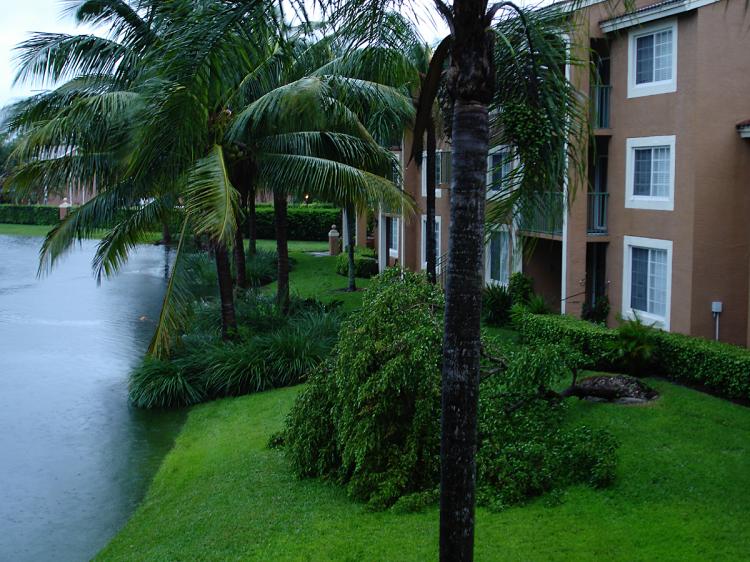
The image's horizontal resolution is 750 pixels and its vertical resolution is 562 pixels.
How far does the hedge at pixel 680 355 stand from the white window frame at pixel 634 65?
533 cm

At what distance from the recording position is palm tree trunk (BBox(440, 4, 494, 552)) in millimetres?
6031

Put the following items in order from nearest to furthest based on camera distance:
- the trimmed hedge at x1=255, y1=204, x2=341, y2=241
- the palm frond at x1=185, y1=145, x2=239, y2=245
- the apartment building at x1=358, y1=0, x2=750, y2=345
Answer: the palm frond at x1=185, y1=145, x2=239, y2=245, the apartment building at x1=358, y1=0, x2=750, y2=345, the trimmed hedge at x1=255, y1=204, x2=341, y2=241

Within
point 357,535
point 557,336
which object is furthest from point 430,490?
point 557,336

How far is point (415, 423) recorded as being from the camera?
1050cm

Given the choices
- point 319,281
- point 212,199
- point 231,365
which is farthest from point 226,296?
point 319,281

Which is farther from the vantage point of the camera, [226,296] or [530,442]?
[226,296]

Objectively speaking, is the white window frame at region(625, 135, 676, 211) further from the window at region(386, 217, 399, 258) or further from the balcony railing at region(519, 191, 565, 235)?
the window at region(386, 217, 399, 258)

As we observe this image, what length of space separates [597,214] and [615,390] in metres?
8.25

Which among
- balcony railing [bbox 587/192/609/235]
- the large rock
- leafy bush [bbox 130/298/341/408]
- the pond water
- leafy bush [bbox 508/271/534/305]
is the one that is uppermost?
balcony railing [bbox 587/192/609/235]

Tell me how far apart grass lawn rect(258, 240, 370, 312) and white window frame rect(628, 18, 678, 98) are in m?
10.4

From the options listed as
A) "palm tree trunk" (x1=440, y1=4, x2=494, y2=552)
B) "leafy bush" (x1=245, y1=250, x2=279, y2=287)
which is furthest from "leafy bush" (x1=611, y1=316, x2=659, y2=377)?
"leafy bush" (x1=245, y1=250, x2=279, y2=287)

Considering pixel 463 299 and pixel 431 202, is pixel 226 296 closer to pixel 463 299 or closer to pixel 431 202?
pixel 431 202

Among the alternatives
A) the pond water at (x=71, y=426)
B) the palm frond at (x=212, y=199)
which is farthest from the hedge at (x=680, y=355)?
the pond water at (x=71, y=426)

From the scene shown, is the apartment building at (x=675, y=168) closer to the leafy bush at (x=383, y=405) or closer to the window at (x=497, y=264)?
the window at (x=497, y=264)
